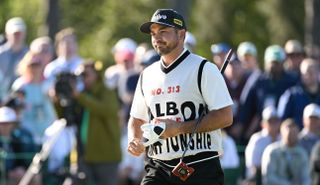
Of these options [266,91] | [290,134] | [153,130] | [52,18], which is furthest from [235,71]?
[153,130]

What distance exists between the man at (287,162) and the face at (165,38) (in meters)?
5.90

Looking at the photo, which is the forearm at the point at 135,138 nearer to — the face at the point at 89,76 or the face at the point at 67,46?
the face at the point at 89,76

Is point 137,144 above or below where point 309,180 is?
above

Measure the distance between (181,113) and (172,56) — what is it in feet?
1.61

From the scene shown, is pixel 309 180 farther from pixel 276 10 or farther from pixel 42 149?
pixel 276 10

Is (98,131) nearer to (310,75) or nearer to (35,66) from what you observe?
(35,66)

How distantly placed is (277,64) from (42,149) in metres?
3.69

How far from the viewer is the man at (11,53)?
59.7ft

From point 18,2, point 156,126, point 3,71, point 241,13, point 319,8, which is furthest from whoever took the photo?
point 241,13

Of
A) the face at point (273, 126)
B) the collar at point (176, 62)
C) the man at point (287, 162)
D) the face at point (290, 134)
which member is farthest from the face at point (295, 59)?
the collar at point (176, 62)

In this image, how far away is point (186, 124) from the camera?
11.1 m

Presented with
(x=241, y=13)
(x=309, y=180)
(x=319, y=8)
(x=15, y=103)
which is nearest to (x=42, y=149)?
(x=15, y=103)

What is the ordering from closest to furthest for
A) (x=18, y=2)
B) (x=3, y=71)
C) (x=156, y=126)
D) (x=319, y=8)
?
(x=156, y=126), (x=3, y=71), (x=319, y=8), (x=18, y=2)

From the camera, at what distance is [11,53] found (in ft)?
60.3
